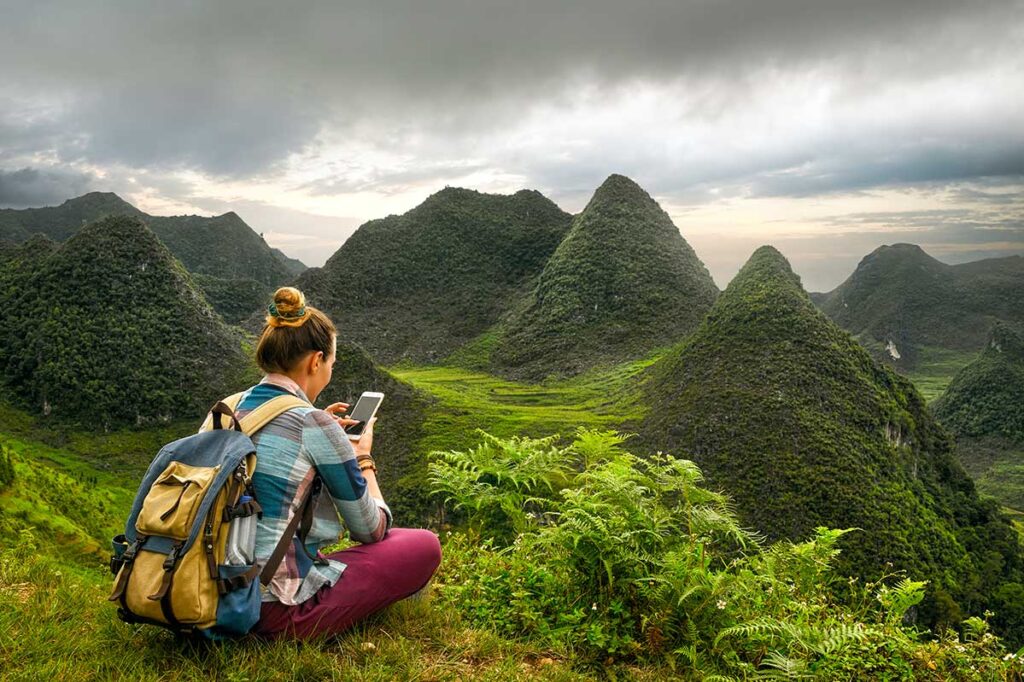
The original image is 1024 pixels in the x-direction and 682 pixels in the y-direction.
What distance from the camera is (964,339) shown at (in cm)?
15675

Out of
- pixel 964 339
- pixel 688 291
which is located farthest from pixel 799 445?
pixel 964 339

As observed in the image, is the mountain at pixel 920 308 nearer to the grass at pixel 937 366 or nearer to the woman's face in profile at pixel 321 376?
the grass at pixel 937 366

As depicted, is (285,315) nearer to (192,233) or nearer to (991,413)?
(991,413)

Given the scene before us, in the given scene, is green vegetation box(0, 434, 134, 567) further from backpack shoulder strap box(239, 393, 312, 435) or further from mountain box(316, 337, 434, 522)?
mountain box(316, 337, 434, 522)

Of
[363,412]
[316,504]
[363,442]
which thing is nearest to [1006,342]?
[363,412]

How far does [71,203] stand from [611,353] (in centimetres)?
15045

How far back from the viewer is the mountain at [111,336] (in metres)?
39.0

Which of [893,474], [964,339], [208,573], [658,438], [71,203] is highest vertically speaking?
[71,203]

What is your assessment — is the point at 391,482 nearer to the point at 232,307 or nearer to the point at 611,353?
the point at 611,353

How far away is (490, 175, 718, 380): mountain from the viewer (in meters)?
67.5

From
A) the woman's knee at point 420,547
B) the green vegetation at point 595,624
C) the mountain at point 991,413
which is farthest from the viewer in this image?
the mountain at point 991,413

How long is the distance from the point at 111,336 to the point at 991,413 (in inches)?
4522

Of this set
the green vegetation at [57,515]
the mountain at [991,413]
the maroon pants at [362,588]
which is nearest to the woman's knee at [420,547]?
the maroon pants at [362,588]

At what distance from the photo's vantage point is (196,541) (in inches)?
118
